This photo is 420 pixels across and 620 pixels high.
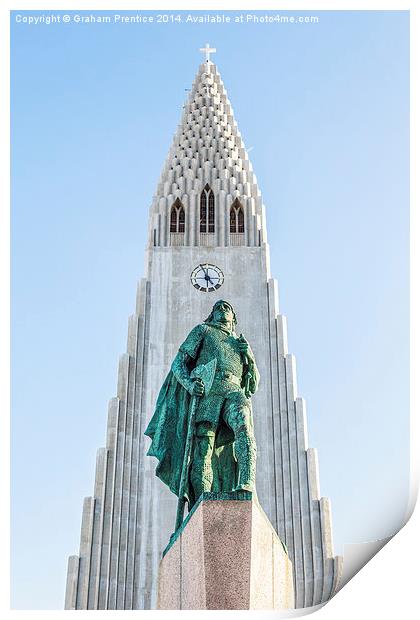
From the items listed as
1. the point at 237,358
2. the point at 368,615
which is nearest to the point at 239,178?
the point at 237,358

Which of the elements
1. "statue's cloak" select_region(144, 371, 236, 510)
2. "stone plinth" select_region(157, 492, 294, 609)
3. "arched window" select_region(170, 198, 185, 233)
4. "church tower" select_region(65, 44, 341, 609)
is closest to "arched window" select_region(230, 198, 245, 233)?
"church tower" select_region(65, 44, 341, 609)

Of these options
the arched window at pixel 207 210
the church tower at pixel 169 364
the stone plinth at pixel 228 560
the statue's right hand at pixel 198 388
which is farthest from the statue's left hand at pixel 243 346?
the arched window at pixel 207 210

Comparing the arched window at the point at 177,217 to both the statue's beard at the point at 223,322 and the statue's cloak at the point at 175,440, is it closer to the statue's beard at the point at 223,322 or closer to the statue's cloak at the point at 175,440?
the statue's beard at the point at 223,322

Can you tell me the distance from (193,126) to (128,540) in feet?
72.6

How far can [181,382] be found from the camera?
1269cm

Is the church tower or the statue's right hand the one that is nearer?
the statue's right hand

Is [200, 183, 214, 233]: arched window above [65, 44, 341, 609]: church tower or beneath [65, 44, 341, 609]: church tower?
above

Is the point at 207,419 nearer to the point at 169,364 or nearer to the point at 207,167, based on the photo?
the point at 169,364

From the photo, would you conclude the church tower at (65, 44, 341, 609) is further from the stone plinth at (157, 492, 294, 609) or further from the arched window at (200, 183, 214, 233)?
the stone plinth at (157, 492, 294, 609)

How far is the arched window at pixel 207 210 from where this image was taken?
147 ft

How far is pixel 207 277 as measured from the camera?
4294cm

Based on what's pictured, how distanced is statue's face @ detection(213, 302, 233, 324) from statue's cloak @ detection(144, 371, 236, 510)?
39.3 inches

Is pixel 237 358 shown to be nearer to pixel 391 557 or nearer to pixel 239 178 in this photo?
pixel 391 557

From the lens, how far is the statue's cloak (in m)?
12.4
